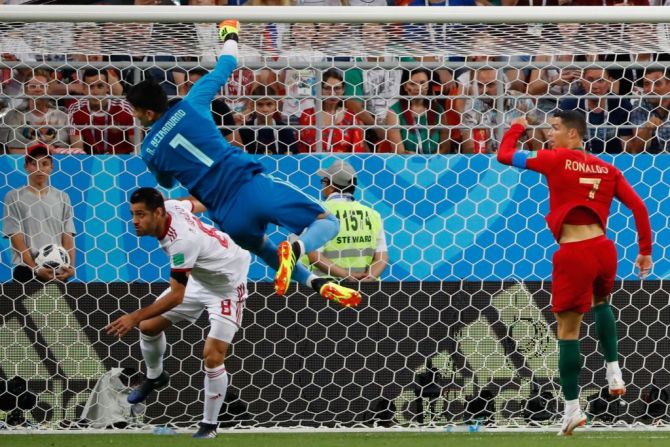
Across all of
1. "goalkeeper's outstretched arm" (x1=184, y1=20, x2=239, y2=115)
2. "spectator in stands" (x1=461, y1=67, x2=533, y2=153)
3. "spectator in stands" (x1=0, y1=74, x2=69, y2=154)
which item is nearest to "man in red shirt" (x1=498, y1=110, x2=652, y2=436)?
"spectator in stands" (x1=461, y1=67, x2=533, y2=153)

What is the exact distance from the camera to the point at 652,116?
8734 mm

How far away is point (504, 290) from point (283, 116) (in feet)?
6.62

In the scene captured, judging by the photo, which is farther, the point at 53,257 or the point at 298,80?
the point at 298,80

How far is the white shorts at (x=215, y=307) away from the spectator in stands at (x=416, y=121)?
5.21ft

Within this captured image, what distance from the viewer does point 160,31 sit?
26.3 ft

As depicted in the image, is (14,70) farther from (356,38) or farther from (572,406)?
(572,406)

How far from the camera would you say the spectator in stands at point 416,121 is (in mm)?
8602

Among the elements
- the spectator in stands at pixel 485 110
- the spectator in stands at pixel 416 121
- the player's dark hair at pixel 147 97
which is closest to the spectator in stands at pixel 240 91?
the spectator in stands at pixel 416 121

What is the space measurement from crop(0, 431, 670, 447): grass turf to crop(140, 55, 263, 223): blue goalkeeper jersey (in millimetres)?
1503

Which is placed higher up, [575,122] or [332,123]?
[575,122]

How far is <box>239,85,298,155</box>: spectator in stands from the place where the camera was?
8648 mm

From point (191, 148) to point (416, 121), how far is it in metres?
2.28

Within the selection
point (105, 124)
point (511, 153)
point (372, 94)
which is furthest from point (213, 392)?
point (372, 94)

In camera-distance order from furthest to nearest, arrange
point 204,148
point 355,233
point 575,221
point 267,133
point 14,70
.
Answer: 1. point 14,70
2. point 267,133
3. point 355,233
4. point 575,221
5. point 204,148
